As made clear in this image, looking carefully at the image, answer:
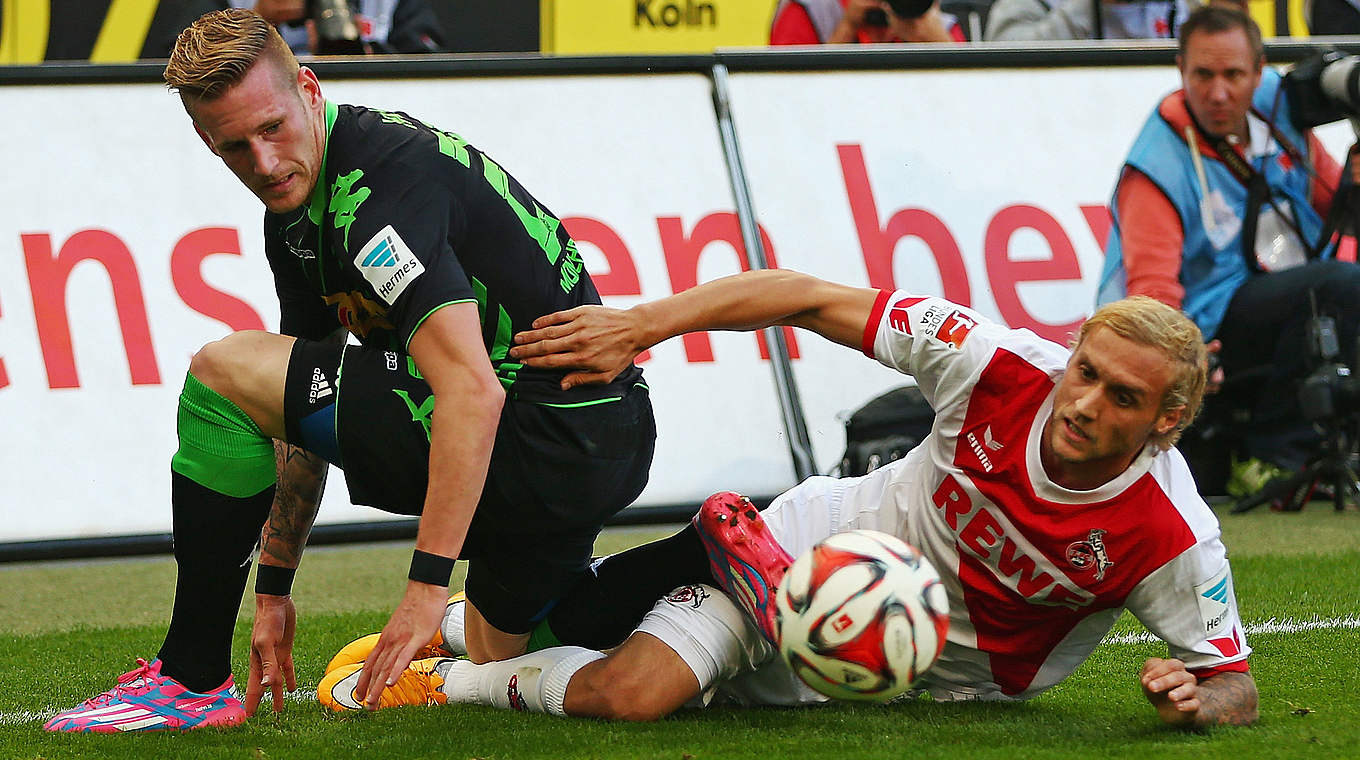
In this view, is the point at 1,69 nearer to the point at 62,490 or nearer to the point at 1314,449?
the point at 62,490

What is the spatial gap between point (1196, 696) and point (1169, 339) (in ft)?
2.26

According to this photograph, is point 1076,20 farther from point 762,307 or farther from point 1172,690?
point 1172,690

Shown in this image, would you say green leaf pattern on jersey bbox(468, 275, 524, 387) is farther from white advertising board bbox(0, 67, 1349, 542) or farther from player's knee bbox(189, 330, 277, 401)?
white advertising board bbox(0, 67, 1349, 542)

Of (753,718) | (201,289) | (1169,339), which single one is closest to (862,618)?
(753,718)

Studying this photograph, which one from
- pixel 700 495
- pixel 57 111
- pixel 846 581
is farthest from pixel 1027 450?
pixel 57 111

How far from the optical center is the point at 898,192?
704cm

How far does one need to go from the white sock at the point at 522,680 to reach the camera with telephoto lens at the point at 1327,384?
A: 376 centimetres

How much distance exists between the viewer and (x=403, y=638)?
2.87 meters

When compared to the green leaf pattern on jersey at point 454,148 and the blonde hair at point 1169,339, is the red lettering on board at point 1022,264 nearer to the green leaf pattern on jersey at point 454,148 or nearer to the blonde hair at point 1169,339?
the blonde hair at point 1169,339

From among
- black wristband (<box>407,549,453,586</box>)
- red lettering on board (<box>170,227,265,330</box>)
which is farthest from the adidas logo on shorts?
red lettering on board (<box>170,227,265,330</box>)

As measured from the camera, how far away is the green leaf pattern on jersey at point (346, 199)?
306cm

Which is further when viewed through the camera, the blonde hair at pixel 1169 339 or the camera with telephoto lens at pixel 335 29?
the camera with telephoto lens at pixel 335 29

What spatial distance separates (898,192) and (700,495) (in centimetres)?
168

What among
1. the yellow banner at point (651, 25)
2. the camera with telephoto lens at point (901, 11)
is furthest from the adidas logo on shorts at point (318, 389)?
the yellow banner at point (651, 25)
